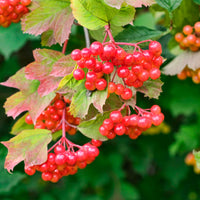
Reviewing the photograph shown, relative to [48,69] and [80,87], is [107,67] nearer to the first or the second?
[80,87]

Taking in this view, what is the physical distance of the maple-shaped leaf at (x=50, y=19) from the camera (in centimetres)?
87

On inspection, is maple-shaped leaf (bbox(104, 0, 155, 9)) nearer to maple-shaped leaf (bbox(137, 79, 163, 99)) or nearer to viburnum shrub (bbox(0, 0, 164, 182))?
viburnum shrub (bbox(0, 0, 164, 182))

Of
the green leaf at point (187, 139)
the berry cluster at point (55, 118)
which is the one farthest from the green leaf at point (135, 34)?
the green leaf at point (187, 139)

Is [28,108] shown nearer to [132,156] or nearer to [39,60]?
[39,60]

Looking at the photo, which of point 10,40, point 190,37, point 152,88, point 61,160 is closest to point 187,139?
point 190,37

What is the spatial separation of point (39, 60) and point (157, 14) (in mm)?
685

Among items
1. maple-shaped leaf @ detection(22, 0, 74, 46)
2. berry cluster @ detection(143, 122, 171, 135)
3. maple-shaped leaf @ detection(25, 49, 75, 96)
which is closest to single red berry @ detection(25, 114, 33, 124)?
maple-shaped leaf @ detection(25, 49, 75, 96)

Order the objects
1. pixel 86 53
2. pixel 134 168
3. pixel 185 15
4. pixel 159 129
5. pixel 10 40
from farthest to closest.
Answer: pixel 134 168 → pixel 159 129 → pixel 10 40 → pixel 185 15 → pixel 86 53

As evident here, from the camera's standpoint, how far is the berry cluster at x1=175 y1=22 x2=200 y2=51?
38.5 inches

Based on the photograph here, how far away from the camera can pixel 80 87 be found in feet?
2.56

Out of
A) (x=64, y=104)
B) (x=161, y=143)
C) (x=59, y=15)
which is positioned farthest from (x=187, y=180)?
(x=59, y=15)

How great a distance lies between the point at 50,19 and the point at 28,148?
0.40m

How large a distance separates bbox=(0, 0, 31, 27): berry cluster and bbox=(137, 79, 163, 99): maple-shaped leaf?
0.46 metres

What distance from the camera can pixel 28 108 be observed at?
2.92 ft
